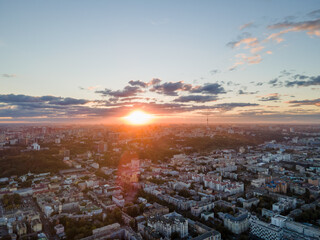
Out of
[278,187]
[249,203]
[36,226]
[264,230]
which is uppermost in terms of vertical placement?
[36,226]

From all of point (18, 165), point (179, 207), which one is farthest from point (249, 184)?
point (18, 165)

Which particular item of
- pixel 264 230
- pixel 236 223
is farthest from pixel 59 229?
pixel 264 230

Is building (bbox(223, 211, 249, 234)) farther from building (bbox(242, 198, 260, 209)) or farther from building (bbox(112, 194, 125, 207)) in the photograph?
building (bbox(112, 194, 125, 207))

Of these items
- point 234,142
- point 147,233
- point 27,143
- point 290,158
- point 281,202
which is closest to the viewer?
point 147,233

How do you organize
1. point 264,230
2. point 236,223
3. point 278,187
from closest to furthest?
point 264,230, point 236,223, point 278,187

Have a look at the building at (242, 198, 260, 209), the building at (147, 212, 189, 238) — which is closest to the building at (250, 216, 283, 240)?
the building at (242, 198, 260, 209)

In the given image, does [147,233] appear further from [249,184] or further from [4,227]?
[249,184]

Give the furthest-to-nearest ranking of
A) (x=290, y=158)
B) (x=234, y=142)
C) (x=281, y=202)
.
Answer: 1. (x=234, y=142)
2. (x=290, y=158)
3. (x=281, y=202)

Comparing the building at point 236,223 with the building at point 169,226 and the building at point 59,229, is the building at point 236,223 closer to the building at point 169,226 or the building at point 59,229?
the building at point 169,226

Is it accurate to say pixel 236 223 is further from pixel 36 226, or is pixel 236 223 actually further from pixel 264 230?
pixel 36 226

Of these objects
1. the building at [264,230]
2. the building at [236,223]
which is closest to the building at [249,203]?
the building at [236,223]

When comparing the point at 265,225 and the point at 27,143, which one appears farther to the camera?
the point at 27,143
